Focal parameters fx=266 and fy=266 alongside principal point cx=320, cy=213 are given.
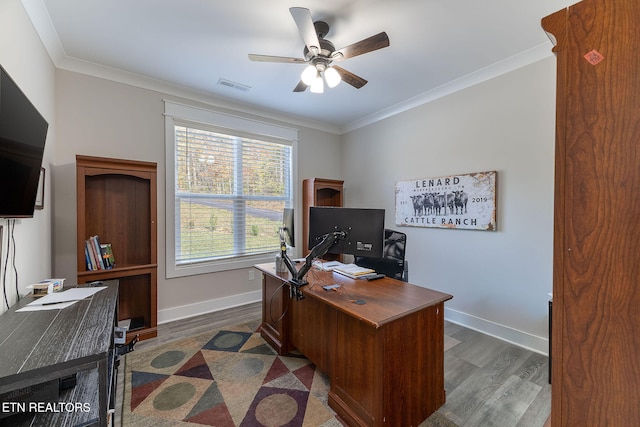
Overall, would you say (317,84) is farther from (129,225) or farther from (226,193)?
(129,225)

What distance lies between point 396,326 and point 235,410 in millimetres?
1210

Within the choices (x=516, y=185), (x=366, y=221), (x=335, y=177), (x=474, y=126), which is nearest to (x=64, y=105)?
(x=366, y=221)

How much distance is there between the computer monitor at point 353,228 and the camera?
1917 millimetres

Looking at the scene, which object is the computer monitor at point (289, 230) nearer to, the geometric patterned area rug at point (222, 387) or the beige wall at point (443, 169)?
the geometric patterned area rug at point (222, 387)

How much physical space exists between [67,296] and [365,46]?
2.56m

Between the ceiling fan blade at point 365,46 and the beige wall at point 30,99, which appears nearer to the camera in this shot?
the beige wall at point 30,99

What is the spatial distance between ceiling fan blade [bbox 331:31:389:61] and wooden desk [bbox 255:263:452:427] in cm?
169

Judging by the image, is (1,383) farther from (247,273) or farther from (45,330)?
(247,273)

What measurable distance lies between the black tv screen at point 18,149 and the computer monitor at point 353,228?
1710mm

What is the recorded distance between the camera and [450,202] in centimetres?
305

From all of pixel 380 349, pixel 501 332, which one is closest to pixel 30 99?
pixel 380 349

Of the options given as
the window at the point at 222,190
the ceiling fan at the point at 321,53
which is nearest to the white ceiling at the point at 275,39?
the ceiling fan at the point at 321,53

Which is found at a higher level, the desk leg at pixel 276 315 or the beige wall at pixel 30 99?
the beige wall at pixel 30 99

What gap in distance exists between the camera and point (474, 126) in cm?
289
